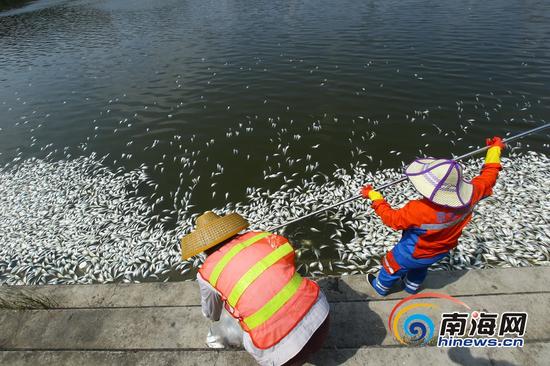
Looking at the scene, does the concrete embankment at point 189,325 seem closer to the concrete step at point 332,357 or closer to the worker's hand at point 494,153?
the concrete step at point 332,357

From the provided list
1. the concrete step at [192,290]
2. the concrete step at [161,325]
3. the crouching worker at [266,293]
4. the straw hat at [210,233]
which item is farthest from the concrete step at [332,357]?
the straw hat at [210,233]

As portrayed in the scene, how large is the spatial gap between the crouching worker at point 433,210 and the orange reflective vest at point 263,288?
5.14 ft

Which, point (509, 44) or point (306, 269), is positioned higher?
point (509, 44)

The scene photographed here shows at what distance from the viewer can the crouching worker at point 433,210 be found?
11.3ft

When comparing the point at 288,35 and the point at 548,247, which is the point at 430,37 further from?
the point at 548,247

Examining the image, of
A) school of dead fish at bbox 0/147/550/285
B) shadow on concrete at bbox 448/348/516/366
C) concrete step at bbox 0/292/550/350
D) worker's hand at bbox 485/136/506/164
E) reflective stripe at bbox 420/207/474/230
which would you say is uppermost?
worker's hand at bbox 485/136/506/164

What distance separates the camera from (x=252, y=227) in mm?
7465

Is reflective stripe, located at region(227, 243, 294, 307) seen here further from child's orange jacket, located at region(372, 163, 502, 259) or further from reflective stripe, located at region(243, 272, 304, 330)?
child's orange jacket, located at region(372, 163, 502, 259)

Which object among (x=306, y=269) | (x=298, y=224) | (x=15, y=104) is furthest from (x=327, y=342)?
(x=15, y=104)

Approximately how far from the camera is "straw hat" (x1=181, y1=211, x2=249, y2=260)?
3.23 metres

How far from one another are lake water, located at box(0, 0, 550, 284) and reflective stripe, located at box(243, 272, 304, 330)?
18.8ft

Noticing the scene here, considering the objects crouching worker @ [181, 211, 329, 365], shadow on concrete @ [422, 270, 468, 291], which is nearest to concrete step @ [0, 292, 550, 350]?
shadow on concrete @ [422, 270, 468, 291]

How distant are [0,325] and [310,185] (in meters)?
7.12

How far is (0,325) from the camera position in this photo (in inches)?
193
